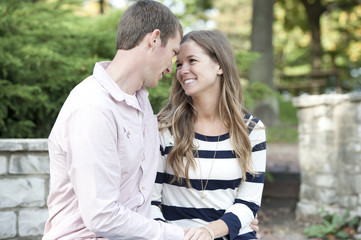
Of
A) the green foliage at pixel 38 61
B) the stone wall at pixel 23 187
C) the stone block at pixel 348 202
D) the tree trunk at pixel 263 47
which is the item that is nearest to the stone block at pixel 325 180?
the stone block at pixel 348 202

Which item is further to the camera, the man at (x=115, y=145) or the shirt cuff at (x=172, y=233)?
the shirt cuff at (x=172, y=233)

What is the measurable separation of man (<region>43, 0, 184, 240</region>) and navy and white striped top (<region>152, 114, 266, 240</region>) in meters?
0.43

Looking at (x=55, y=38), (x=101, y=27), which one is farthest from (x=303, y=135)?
(x=55, y=38)

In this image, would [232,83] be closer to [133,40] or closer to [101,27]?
[133,40]

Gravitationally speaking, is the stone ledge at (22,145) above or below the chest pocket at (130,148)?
below

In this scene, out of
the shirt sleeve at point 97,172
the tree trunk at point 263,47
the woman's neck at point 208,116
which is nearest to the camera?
the shirt sleeve at point 97,172

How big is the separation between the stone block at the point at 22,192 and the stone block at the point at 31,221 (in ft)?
0.16

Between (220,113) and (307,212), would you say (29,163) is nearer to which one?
(220,113)

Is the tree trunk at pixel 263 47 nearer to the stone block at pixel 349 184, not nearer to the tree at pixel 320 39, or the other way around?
the tree at pixel 320 39

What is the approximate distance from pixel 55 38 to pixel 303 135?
125 inches

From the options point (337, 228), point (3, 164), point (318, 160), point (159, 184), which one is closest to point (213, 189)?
point (159, 184)

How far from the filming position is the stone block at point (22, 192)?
3.02 metres

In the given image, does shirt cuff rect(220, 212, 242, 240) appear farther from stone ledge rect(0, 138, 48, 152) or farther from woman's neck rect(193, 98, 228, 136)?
stone ledge rect(0, 138, 48, 152)

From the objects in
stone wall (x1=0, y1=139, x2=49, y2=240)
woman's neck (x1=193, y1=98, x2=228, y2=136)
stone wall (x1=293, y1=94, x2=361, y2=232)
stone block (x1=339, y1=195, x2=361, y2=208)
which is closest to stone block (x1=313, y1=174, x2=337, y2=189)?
stone wall (x1=293, y1=94, x2=361, y2=232)
